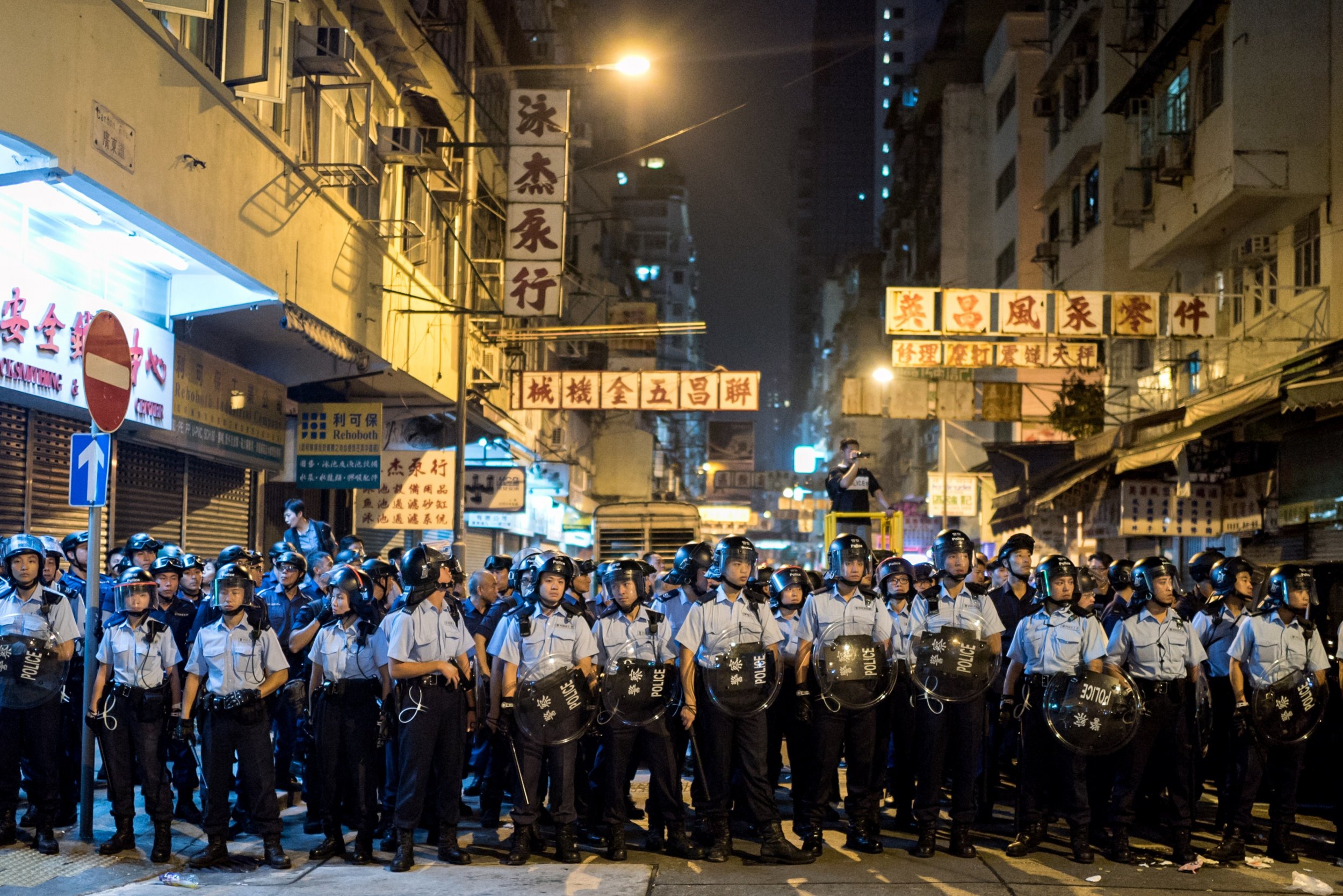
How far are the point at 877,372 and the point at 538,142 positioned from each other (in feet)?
41.8

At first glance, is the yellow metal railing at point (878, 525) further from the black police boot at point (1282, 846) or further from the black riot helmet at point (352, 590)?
the black riot helmet at point (352, 590)

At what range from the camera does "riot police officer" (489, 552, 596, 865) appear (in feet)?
28.5

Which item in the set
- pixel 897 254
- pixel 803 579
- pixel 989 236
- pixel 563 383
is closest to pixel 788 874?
pixel 803 579

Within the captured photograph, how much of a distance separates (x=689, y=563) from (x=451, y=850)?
9.69 ft

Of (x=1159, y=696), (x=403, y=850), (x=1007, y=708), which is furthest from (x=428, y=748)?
(x=1159, y=696)

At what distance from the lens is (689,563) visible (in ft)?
34.1

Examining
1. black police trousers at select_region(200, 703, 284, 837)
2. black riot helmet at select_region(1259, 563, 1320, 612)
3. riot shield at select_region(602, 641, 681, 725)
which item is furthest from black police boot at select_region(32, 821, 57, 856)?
black riot helmet at select_region(1259, 563, 1320, 612)

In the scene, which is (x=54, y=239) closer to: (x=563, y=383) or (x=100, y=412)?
(x=100, y=412)

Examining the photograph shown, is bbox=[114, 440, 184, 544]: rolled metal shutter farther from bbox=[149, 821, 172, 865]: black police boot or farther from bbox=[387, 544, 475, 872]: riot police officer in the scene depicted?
bbox=[387, 544, 475, 872]: riot police officer

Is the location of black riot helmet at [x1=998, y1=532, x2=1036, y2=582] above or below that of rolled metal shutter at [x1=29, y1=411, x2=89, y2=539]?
below

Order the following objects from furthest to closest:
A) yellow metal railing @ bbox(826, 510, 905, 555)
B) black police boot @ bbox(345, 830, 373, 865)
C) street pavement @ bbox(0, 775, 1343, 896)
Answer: yellow metal railing @ bbox(826, 510, 905, 555), black police boot @ bbox(345, 830, 373, 865), street pavement @ bbox(0, 775, 1343, 896)

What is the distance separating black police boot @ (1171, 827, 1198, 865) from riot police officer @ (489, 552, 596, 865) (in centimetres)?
411

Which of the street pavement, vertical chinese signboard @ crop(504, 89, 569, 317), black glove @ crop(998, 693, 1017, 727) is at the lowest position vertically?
the street pavement

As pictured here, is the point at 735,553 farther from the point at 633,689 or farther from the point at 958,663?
the point at 958,663
